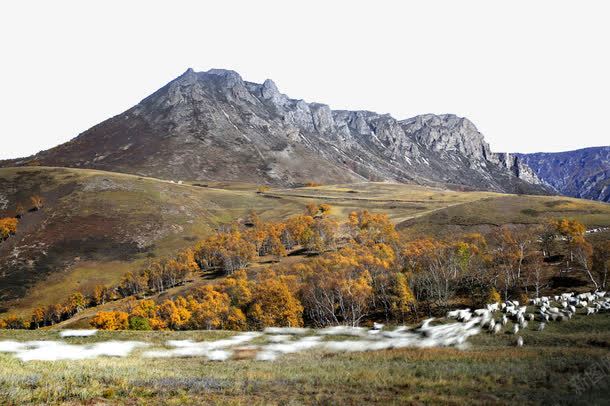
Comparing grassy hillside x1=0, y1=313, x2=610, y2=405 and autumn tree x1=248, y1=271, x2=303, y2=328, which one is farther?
autumn tree x1=248, y1=271, x2=303, y2=328

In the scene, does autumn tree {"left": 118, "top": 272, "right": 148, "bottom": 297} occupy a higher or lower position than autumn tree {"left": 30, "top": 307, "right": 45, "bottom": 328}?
higher

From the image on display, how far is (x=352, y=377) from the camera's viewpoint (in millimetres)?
33594

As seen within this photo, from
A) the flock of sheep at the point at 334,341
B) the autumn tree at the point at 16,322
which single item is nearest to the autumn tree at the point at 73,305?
the autumn tree at the point at 16,322

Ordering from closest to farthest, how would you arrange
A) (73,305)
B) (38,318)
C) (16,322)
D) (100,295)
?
1. (16,322)
2. (38,318)
3. (73,305)
4. (100,295)

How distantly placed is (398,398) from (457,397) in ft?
12.2

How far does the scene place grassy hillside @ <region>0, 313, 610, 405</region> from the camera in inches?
1048

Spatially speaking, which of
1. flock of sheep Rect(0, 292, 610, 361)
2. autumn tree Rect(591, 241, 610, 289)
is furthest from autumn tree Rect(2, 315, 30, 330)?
autumn tree Rect(591, 241, 610, 289)

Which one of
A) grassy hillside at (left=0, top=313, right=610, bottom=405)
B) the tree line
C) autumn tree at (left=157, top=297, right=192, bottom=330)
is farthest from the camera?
autumn tree at (left=157, top=297, right=192, bottom=330)

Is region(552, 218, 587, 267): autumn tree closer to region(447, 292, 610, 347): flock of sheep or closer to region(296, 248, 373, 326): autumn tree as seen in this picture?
region(296, 248, 373, 326): autumn tree

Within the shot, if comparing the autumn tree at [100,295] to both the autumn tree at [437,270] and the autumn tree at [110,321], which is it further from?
the autumn tree at [437,270]

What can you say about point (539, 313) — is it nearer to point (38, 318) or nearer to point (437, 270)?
point (437, 270)

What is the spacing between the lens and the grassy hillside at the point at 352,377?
26.6 metres

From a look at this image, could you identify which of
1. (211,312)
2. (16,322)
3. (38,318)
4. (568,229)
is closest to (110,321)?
(211,312)

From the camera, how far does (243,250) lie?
620ft
